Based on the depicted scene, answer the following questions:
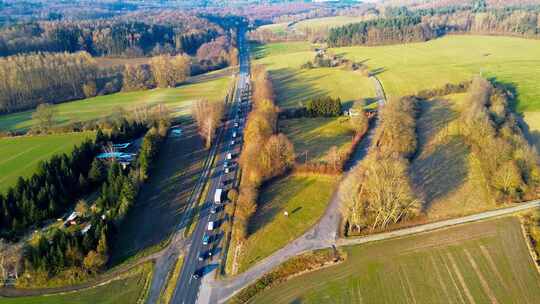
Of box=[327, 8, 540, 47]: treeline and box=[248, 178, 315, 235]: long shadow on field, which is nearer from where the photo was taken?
box=[248, 178, 315, 235]: long shadow on field

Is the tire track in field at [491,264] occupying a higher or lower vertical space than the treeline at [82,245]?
lower

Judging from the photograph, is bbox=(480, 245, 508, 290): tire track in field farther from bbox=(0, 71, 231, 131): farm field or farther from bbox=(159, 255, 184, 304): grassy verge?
bbox=(0, 71, 231, 131): farm field

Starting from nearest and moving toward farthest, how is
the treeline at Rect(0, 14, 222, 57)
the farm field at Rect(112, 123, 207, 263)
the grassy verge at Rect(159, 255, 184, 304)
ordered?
the grassy verge at Rect(159, 255, 184, 304) < the farm field at Rect(112, 123, 207, 263) < the treeline at Rect(0, 14, 222, 57)

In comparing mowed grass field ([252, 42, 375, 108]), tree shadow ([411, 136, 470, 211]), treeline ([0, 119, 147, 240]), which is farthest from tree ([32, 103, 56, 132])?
tree shadow ([411, 136, 470, 211])

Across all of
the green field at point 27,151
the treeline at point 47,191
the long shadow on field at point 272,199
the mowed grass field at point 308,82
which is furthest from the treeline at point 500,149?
the green field at point 27,151

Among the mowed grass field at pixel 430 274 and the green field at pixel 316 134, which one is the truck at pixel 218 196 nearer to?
the green field at pixel 316 134

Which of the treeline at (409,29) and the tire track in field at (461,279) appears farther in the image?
the treeline at (409,29)

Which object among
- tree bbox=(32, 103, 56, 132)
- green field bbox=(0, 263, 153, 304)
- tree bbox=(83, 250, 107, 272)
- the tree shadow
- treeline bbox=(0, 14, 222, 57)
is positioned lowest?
green field bbox=(0, 263, 153, 304)
